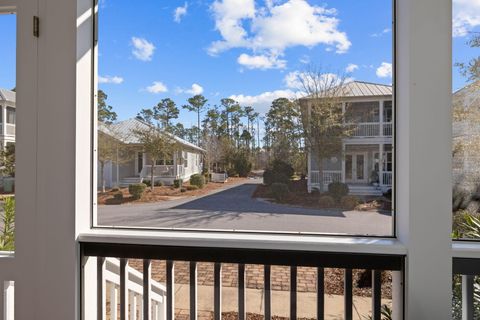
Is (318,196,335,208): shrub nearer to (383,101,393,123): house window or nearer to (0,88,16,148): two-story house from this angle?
(383,101,393,123): house window

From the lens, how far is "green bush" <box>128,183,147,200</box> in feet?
5.20

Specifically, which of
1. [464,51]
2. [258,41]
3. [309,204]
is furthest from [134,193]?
[464,51]

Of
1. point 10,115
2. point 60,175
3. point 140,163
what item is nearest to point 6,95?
point 10,115

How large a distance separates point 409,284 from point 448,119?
2.32ft

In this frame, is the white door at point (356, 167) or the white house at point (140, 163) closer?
the white door at point (356, 167)

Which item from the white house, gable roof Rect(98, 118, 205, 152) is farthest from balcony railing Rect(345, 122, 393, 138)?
gable roof Rect(98, 118, 205, 152)

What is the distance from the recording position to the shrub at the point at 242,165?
1.54 m

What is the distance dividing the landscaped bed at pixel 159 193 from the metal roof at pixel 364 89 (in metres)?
0.68

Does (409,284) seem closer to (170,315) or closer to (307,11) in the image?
(170,315)

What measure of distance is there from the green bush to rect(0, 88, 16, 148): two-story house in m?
0.64

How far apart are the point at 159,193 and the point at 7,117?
2.87 feet

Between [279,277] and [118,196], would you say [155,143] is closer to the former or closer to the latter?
[118,196]

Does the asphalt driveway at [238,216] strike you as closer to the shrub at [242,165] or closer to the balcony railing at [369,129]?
the shrub at [242,165]

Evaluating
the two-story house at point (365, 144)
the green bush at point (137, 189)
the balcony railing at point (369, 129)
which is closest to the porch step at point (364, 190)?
the two-story house at point (365, 144)
